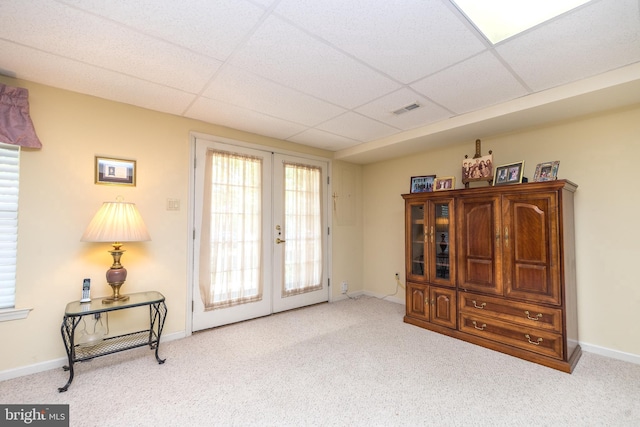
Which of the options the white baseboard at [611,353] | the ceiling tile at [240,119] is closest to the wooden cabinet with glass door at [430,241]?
the white baseboard at [611,353]

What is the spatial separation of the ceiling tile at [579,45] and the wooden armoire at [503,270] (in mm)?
890

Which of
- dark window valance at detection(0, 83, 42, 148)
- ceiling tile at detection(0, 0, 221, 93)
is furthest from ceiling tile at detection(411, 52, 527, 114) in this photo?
dark window valance at detection(0, 83, 42, 148)

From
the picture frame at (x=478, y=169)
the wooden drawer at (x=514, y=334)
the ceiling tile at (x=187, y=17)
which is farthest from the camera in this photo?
the picture frame at (x=478, y=169)

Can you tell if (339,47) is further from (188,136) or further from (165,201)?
(165,201)

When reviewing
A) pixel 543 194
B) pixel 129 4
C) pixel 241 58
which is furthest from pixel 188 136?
pixel 543 194

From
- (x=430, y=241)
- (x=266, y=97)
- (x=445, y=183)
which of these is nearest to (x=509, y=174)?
(x=445, y=183)

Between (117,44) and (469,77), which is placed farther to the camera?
(469,77)

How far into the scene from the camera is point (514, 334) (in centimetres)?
259

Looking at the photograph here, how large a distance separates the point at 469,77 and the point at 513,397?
2412 mm

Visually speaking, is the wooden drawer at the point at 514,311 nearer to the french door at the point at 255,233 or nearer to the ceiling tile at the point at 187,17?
the french door at the point at 255,233

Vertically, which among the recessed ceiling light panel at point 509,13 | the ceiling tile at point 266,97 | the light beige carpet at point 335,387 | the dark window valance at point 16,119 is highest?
the recessed ceiling light panel at point 509,13

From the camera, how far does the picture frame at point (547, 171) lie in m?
2.67

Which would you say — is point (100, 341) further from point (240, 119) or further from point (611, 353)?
point (611, 353)

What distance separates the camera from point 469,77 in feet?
7.25
